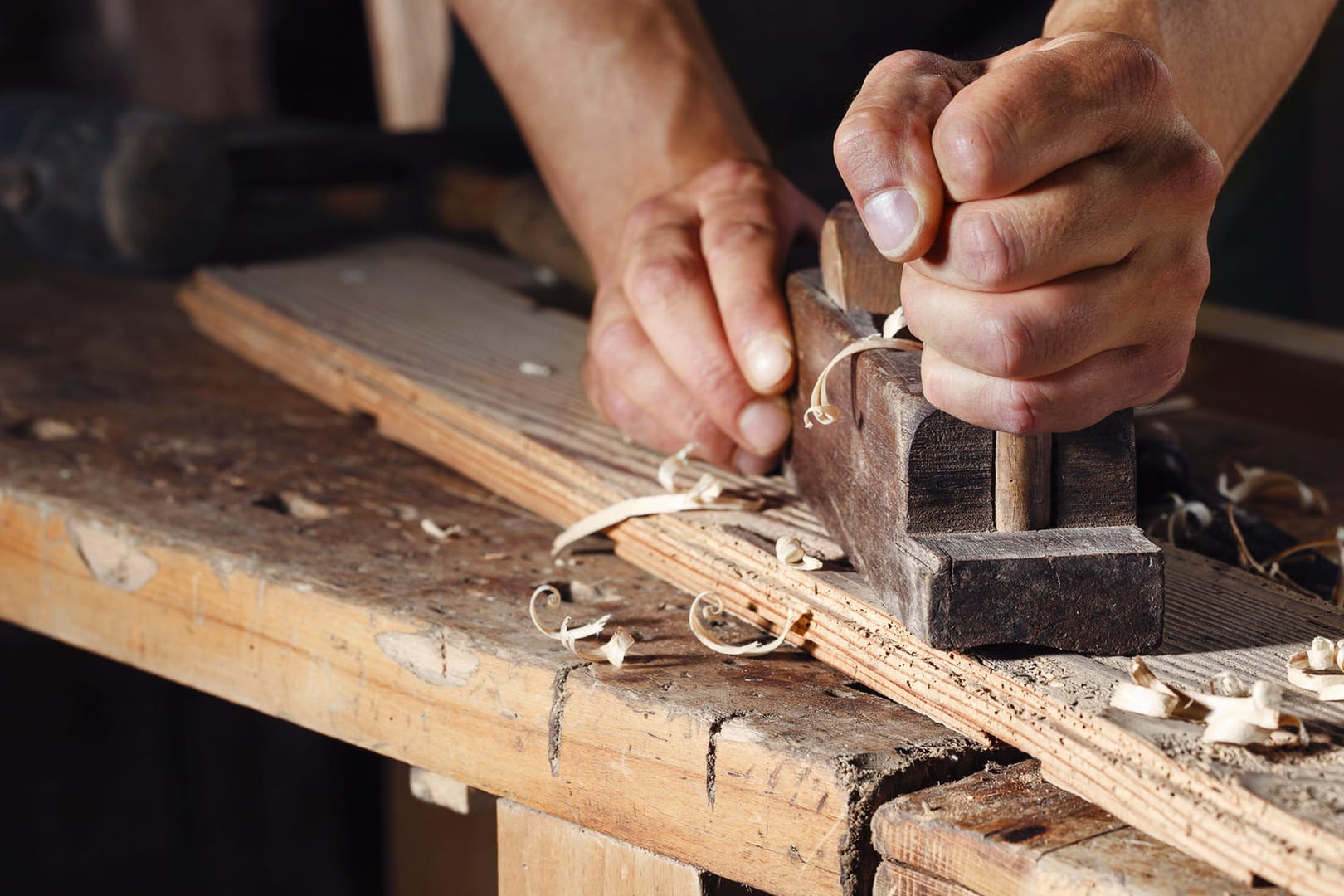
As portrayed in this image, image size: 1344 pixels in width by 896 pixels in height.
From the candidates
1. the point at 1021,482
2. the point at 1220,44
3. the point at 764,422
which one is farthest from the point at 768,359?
the point at 1220,44

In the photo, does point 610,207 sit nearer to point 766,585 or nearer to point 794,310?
point 794,310

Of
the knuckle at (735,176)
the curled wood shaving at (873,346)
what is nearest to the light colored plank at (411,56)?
the knuckle at (735,176)

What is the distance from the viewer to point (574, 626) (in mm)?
854

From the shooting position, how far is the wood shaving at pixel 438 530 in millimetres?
1028

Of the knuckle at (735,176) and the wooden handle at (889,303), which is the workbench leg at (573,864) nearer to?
the wooden handle at (889,303)

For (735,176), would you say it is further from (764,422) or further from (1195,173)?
(1195,173)

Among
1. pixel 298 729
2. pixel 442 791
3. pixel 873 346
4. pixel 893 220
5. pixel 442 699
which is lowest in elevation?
pixel 298 729

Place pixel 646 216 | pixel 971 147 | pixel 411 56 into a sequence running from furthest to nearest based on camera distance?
pixel 411 56, pixel 646 216, pixel 971 147

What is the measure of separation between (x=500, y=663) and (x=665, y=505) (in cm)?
21

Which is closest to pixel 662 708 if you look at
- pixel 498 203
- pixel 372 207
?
pixel 498 203

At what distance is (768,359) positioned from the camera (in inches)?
37.6

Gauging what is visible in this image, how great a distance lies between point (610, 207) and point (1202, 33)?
575 mm

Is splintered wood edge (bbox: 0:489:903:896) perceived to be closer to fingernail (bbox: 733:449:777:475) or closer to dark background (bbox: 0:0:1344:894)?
fingernail (bbox: 733:449:777:475)

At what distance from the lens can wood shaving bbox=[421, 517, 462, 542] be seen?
3.37 feet
